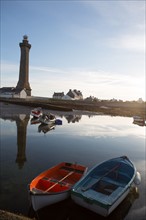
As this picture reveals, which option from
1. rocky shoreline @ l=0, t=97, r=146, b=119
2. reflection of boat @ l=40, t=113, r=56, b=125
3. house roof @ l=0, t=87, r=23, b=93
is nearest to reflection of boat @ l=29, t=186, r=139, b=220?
reflection of boat @ l=40, t=113, r=56, b=125

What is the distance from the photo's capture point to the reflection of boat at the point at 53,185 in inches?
398

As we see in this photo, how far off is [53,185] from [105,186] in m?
3.00

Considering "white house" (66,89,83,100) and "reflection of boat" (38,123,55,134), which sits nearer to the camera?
"reflection of boat" (38,123,55,134)

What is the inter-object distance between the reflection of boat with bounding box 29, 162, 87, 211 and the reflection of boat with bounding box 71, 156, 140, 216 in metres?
0.73

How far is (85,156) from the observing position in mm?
20641

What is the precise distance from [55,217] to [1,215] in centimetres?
308

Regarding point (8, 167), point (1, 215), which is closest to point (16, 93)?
point (8, 167)

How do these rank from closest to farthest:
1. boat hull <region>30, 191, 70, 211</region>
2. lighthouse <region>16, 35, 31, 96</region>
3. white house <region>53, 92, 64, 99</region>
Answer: boat hull <region>30, 191, 70, 211</region> < lighthouse <region>16, 35, 31, 96</region> < white house <region>53, 92, 64, 99</region>

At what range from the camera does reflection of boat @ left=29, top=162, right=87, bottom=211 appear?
1010cm

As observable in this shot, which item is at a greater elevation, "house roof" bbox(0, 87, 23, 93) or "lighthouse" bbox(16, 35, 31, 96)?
"lighthouse" bbox(16, 35, 31, 96)

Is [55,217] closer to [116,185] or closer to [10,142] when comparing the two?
[116,185]

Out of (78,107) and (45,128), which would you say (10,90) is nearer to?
(78,107)

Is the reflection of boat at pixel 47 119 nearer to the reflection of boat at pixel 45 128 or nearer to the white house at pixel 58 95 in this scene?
the reflection of boat at pixel 45 128

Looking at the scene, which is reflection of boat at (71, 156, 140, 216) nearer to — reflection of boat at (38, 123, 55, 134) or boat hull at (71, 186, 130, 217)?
boat hull at (71, 186, 130, 217)
